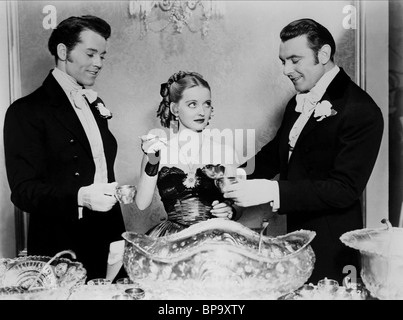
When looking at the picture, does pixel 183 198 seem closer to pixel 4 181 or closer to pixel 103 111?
pixel 103 111

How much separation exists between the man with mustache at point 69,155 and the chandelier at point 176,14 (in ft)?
0.53

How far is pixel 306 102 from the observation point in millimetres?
2221

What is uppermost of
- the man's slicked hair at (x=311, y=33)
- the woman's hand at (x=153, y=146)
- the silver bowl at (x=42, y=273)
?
the man's slicked hair at (x=311, y=33)

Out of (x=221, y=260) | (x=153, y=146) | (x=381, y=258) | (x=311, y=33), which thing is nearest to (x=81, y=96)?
(x=153, y=146)

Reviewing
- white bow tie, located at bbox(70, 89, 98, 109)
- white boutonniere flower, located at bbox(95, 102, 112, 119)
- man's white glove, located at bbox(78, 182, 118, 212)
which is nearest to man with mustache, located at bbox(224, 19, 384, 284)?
man's white glove, located at bbox(78, 182, 118, 212)

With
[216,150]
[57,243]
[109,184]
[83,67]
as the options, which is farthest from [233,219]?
[83,67]

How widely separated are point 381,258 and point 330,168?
413mm

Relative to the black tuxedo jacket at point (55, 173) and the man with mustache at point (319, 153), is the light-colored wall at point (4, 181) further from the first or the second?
the man with mustache at point (319, 153)

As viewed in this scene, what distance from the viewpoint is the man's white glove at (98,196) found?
2.20 meters

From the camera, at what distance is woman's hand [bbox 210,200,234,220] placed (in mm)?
2205

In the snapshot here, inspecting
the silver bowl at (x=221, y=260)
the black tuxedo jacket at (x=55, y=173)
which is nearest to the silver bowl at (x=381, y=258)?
the silver bowl at (x=221, y=260)

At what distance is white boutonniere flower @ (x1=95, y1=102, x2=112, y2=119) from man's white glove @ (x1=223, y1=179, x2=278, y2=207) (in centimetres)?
59

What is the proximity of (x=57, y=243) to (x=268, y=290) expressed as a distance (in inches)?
36.1

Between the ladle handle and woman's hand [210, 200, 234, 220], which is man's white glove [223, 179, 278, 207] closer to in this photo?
woman's hand [210, 200, 234, 220]
